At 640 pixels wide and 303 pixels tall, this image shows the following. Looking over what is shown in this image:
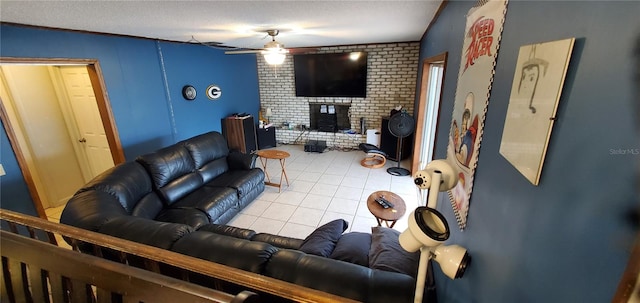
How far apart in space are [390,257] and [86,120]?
4545mm

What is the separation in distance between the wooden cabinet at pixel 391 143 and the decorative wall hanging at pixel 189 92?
12.1ft

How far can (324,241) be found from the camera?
2.00 meters

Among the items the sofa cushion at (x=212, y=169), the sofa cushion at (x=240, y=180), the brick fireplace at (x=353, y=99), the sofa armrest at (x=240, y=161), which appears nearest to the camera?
the sofa cushion at (x=240, y=180)

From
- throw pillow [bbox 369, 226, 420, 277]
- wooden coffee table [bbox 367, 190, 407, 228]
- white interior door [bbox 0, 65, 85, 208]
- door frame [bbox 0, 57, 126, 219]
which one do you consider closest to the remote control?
wooden coffee table [bbox 367, 190, 407, 228]

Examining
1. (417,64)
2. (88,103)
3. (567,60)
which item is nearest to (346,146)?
(417,64)

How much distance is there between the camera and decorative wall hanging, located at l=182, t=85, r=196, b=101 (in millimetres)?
4453

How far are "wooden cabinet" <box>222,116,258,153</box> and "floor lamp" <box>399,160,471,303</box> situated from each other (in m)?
4.90

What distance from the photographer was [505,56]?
91 cm

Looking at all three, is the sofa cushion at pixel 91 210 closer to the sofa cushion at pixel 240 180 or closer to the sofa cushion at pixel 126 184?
the sofa cushion at pixel 126 184

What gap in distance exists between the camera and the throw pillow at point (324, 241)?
6.06ft

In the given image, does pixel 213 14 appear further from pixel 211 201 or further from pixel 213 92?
pixel 213 92

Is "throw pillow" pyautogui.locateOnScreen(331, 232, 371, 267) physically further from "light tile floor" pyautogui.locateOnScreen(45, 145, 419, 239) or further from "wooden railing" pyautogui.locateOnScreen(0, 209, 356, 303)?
"light tile floor" pyautogui.locateOnScreen(45, 145, 419, 239)

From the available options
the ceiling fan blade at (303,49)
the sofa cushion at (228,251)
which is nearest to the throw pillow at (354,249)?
the sofa cushion at (228,251)

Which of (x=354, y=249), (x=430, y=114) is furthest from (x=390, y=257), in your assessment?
(x=430, y=114)
